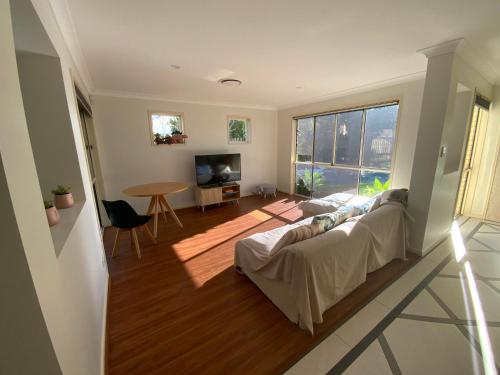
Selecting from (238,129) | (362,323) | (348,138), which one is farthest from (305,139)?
(362,323)

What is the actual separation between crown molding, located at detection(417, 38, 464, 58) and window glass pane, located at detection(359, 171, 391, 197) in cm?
204

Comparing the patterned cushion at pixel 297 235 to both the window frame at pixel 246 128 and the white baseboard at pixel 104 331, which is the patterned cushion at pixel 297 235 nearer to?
the white baseboard at pixel 104 331

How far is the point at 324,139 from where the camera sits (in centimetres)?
487

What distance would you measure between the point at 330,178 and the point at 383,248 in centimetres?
278

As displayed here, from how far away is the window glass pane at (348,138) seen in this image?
4.16m

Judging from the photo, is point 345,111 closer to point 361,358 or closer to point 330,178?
point 330,178

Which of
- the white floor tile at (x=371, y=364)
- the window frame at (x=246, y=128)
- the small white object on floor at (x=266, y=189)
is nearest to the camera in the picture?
the white floor tile at (x=371, y=364)

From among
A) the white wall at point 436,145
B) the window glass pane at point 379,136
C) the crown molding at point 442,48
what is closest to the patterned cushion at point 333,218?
the white wall at point 436,145

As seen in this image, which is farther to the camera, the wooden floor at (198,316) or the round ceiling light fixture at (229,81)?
the round ceiling light fixture at (229,81)

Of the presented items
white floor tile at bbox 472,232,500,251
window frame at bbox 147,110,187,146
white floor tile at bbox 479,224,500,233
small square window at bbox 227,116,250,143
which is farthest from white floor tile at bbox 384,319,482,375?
small square window at bbox 227,116,250,143

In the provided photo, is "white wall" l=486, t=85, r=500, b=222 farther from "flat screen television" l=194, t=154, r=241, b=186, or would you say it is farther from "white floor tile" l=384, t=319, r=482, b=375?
"flat screen television" l=194, t=154, r=241, b=186

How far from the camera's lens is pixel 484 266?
8.07 feet

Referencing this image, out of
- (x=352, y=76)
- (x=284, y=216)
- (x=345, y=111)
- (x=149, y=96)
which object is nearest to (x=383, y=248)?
(x=284, y=216)

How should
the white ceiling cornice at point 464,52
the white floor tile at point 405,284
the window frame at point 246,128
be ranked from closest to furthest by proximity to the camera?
the white floor tile at point 405,284 < the white ceiling cornice at point 464,52 < the window frame at point 246,128
